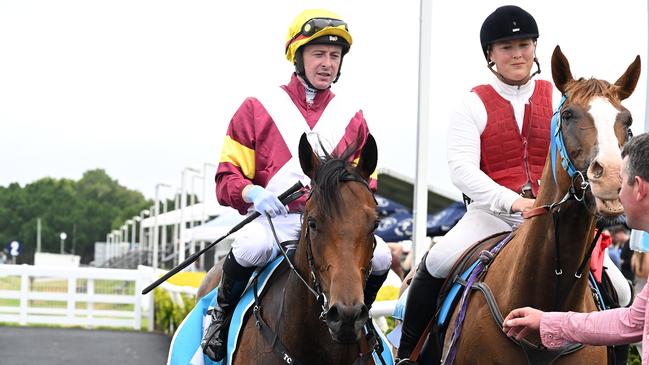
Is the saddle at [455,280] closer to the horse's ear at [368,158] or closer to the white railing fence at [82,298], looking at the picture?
the horse's ear at [368,158]

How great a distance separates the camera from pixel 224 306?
239 inches

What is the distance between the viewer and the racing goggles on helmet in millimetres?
6105

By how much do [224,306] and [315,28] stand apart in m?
1.64

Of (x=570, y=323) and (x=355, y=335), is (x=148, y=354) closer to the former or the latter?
(x=355, y=335)

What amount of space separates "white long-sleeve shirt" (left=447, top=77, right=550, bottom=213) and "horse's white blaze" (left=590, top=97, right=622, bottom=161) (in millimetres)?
1015

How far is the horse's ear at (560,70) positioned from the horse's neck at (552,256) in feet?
1.63

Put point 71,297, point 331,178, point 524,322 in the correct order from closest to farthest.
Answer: point 524,322 < point 331,178 < point 71,297

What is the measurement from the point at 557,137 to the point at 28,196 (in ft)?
431

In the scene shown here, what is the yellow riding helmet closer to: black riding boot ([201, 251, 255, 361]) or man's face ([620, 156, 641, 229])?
black riding boot ([201, 251, 255, 361])

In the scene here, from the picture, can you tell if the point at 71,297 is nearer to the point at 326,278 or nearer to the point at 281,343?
the point at 281,343

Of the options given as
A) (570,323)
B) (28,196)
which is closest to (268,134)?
(570,323)

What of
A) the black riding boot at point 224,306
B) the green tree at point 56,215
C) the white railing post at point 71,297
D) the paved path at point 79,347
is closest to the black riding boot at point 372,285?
the black riding boot at point 224,306

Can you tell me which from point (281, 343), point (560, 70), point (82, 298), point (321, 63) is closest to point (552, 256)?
point (560, 70)

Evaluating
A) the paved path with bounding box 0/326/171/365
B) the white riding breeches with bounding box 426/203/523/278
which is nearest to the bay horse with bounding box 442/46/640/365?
the white riding breeches with bounding box 426/203/523/278
